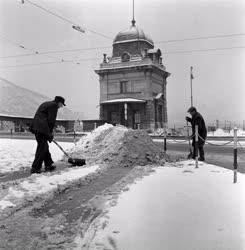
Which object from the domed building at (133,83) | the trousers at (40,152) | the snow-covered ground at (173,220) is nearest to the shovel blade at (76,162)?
the trousers at (40,152)

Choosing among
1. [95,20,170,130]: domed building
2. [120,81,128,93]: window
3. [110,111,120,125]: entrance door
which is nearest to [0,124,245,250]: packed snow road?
[95,20,170,130]: domed building

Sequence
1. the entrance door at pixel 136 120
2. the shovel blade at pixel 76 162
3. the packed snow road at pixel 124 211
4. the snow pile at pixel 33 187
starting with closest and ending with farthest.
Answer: the packed snow road at pixel 124 211 → the snow pile at pixel 33 187 → the shovel blade at pixel 76 162 → the entrance door at pixel 136 120

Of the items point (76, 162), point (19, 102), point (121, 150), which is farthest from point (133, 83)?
point (76, 162)

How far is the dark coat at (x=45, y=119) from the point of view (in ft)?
29.5

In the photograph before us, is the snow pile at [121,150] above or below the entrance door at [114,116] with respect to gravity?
below

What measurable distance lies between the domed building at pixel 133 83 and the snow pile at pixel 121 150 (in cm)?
3673

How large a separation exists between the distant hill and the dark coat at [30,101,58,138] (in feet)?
149

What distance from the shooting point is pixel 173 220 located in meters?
4.46

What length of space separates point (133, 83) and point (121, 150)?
41073 mm

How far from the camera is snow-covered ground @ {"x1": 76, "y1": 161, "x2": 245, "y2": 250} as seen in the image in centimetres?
382

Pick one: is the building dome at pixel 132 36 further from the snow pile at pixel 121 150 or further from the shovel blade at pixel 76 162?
the shovel blade at pixel 76 162

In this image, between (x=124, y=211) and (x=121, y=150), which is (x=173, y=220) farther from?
(x=121, y=150)

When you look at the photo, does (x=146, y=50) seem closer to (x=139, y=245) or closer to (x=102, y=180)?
(x=102, y=180)

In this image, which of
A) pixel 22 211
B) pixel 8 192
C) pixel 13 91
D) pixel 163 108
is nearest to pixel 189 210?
pixel 22 211
